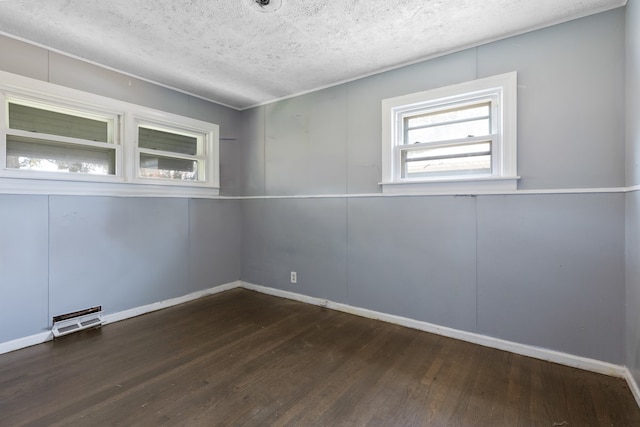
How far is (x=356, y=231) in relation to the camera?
10.1 feet

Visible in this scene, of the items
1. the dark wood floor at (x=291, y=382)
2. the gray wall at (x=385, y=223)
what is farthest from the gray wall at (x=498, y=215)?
the dark wood floor at (x=291, y=382)

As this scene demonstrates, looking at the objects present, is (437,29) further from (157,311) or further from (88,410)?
(157,311)

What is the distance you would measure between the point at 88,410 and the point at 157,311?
5.29ft

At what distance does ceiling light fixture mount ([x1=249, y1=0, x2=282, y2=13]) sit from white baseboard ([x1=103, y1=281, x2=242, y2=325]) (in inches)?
120

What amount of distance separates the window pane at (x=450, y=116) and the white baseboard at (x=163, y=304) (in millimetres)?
3052

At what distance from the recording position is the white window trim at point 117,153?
2.32 m

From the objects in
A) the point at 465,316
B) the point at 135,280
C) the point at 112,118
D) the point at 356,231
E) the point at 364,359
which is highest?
the point at 112,118

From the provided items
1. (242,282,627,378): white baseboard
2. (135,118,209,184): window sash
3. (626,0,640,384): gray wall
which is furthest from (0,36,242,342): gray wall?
(626,0,640,384): gray wall

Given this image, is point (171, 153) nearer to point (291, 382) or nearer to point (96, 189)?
point (96, 189)

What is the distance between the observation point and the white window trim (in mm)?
2318

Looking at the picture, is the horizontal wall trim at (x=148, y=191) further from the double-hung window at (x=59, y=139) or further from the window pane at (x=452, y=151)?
the window pane at (x=452, y=151)

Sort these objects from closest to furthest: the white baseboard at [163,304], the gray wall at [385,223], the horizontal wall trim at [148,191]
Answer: the gray wall at [385,223], the horizontal wall trim at [148,191], the white baseboard at [163,304]

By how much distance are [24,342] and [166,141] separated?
224 centimetres

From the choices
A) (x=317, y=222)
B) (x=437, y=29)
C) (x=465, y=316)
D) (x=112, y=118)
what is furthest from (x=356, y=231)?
(x=112, y=118)
